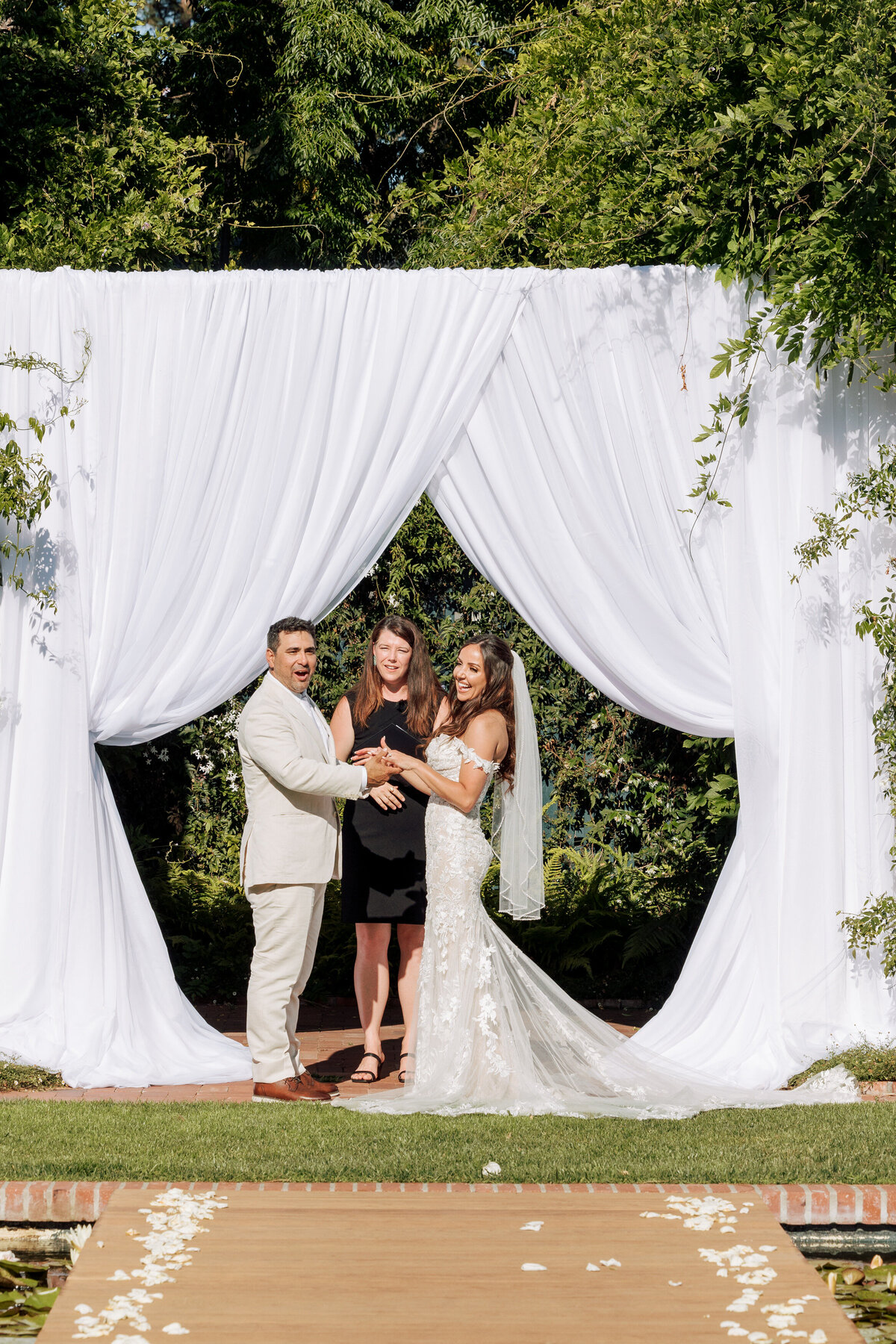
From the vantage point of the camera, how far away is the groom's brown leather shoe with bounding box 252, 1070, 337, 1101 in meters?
4.73

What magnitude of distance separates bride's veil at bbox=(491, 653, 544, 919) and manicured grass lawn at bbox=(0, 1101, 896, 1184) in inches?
31.0

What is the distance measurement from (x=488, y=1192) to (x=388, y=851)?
1.93 m

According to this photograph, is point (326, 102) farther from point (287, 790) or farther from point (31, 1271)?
point (31, 1271)

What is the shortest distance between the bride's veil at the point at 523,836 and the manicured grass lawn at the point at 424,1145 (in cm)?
79

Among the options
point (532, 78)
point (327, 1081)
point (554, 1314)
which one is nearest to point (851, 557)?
point (327, 1081)

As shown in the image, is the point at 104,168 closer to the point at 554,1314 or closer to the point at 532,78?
the point at 532,78

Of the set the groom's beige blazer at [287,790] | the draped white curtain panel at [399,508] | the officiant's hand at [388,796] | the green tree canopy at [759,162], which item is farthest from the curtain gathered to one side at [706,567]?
the groom's beige blazer at [287,790]

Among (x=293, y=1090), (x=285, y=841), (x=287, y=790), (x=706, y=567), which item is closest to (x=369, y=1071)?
(x=293, y=1090)

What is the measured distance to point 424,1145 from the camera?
13.4 feet

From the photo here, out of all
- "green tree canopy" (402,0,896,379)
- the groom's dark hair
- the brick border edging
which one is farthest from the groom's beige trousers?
"green tree canopy" (402,0,896,379)

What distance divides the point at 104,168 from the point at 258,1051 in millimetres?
5548

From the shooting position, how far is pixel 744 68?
17.6 ft

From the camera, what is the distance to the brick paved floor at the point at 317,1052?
16.0 ft

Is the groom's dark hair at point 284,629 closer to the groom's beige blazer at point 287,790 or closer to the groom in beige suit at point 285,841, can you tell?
the groom in beige suit at point 285,841
